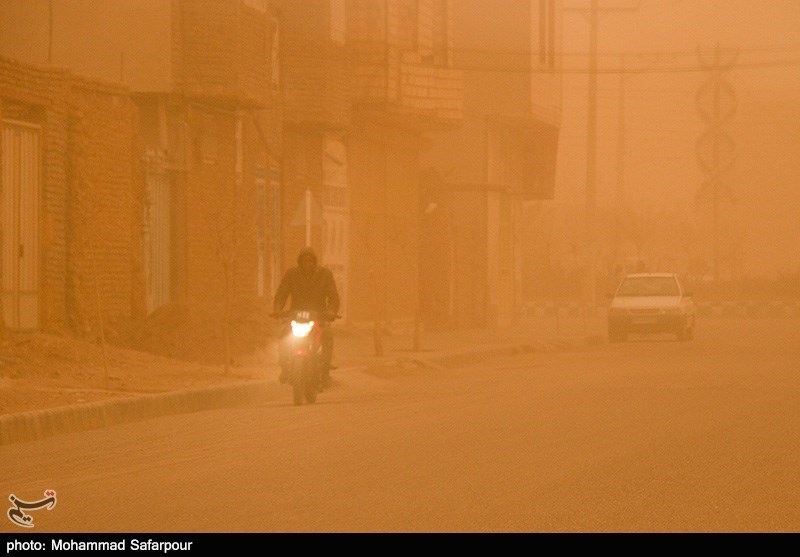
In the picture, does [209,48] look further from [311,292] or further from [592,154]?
[592,154]

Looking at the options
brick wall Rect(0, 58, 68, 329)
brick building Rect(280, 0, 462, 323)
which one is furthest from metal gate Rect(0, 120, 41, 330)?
brick building Rect(280, 0, 462, 323)

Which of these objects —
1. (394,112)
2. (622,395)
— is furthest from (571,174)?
(622,395)

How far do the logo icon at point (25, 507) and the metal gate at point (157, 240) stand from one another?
54.9 ft

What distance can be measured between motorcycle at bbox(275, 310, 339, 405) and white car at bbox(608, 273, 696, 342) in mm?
20443

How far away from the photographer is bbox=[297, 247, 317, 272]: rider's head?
58.5 feet

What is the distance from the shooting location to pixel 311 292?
704 inches

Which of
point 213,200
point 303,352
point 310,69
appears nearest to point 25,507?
point 303,352

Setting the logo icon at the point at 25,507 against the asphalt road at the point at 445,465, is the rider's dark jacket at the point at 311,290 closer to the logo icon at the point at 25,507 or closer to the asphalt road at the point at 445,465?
the asphalt road at the point at 445,465

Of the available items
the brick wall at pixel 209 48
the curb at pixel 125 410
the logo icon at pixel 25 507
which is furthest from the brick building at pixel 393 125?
the logo icon at pixel 25 507

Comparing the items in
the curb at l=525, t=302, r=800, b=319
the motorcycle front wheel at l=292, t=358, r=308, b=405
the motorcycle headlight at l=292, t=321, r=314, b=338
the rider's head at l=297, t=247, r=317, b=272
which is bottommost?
the curb at l=525, t=302, r=800, b=319

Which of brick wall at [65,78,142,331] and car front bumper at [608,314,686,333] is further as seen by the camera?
car front bumper at [608,314,686,333]

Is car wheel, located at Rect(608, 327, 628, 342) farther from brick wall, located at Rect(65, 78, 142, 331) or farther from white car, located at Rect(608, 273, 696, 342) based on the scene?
brick wall, located at Rect(65, 78, 142, 331)

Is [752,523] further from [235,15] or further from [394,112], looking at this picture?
[394,112]
